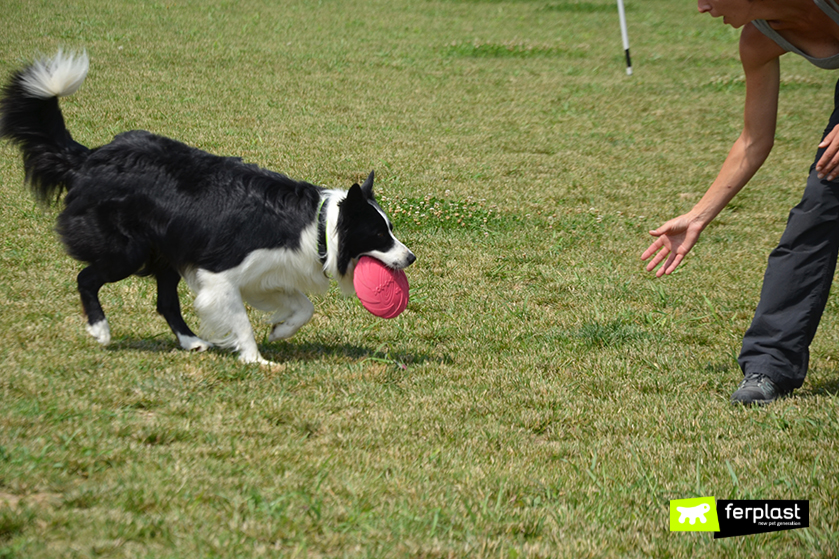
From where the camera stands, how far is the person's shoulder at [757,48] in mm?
4141

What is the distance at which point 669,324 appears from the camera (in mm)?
5906

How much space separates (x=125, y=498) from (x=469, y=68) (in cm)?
1497

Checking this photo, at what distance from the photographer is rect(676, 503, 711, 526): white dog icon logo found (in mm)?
3115

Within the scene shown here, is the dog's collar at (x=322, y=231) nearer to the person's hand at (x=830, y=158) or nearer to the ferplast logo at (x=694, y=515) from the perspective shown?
the ferplast logo at (x=694, y=515)

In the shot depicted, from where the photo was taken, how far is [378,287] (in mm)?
4758

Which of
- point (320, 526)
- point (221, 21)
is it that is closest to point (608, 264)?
point (320, 526)

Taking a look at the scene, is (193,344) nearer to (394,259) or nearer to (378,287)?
(378,287)

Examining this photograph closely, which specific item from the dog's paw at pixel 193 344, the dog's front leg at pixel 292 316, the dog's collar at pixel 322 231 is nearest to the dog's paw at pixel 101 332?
the dog's paw at pixel 193 344

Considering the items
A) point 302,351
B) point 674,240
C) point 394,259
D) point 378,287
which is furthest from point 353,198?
point 674,240

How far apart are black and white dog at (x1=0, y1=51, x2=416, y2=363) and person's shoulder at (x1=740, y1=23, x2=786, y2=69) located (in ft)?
7.35

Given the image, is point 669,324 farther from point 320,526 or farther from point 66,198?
point 66,198

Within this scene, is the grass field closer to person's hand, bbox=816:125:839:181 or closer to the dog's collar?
the dog's collar

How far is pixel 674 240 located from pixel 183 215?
2.86 meters

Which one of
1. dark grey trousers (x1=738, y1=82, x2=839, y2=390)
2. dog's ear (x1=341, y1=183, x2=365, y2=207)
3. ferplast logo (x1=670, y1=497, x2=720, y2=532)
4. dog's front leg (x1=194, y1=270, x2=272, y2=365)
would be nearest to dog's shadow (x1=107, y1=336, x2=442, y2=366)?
dog's front leg (x1=194, y1=270, x2=272, y2=365)
